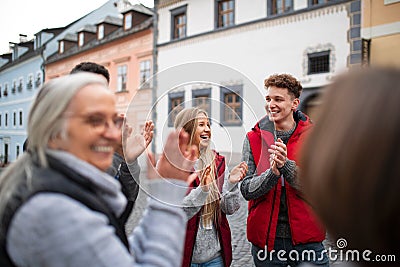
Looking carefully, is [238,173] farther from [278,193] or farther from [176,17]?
[176,17]

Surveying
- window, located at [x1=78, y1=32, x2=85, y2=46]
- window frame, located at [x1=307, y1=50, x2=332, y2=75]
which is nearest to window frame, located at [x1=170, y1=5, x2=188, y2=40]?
window frame, located at [x1=307, y1=50, x2=332, y2=75]

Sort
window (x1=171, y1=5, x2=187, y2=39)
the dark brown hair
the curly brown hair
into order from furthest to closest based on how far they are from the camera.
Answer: window (x1=171, y1=5, x2=187, y2=39), the curly brown hair, the dark brown hair

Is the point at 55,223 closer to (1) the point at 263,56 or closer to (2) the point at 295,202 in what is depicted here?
(2) the point at 295,202

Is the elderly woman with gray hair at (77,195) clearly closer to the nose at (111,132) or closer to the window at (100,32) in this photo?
the nose at (111,132)


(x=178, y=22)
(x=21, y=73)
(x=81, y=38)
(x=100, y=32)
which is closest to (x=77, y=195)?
(x=21, y=73)

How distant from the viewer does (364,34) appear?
31.6 ft

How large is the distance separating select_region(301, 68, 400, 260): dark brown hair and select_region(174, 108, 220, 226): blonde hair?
0.76 m

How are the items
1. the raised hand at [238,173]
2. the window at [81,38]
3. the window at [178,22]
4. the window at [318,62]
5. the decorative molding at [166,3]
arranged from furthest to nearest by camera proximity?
the window at [81,38] → the decorative molding at [166,3] → the window at [178,22] → the window at [318,62] → the raised hand at [238,173]

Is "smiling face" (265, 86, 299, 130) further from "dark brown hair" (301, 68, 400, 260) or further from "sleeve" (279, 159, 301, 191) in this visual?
"dark brown hair" (301, 68, 400, 260)

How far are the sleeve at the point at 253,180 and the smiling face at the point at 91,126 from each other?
1.17 m

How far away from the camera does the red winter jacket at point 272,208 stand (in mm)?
2039

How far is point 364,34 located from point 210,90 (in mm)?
9171

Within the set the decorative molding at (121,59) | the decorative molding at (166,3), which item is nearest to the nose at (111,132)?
the decorative molding at (166,3)

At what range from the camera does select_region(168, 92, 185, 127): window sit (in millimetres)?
1694
